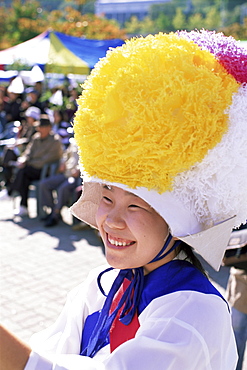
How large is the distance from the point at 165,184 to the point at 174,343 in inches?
17.9

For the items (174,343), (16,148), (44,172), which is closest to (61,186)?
(44,172)

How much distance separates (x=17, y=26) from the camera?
42781 mm

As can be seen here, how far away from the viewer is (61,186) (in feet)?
24.1

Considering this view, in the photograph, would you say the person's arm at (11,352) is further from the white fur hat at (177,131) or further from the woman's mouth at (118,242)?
the white fur hat at (177,131)

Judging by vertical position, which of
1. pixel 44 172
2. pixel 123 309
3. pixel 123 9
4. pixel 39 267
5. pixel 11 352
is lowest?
pixel 123 9

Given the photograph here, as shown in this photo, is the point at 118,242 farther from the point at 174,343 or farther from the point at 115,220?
the point at 174,343

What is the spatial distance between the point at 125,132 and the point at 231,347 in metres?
0.72

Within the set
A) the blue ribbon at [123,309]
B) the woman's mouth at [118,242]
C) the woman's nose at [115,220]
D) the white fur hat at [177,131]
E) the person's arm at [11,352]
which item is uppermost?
the white fur hat at [177,131]

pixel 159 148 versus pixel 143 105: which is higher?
pixel 143 105

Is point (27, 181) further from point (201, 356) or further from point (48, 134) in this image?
point (201, 356)

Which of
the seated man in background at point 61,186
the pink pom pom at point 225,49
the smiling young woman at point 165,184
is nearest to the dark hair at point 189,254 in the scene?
the smiling young woman at point 165,184

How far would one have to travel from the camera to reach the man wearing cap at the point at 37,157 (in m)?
7.75

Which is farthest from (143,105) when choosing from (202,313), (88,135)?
(202,313)

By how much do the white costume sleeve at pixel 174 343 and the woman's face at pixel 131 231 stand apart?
0.16 metres
